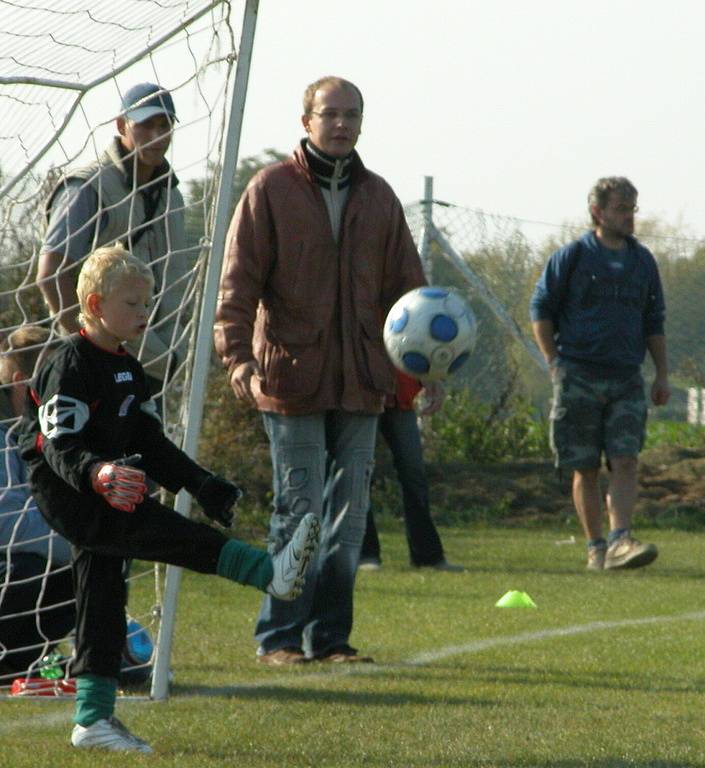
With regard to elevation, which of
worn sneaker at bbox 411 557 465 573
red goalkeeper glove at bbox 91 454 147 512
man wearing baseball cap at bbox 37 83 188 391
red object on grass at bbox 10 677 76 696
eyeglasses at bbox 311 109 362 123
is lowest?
worn sneaker at bbox 411 557 465 573

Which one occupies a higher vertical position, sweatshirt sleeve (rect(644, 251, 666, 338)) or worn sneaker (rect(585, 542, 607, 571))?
sweatshirt sleeve (rect(644, 251, 666, 338))

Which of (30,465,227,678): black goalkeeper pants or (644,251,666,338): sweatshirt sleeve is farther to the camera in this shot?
(644,251,666,338): sweatshirt sleeve

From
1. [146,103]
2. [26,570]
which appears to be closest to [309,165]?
[146,103]

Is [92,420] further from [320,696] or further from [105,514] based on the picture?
[320,696]

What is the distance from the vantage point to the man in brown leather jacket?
648 centimetres

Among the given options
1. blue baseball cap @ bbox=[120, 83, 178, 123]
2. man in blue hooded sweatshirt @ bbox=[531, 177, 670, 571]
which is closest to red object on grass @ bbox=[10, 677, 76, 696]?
blue baseball cap @ bbox=[120, 83, 178, 123]

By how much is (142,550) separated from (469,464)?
34.2 feet

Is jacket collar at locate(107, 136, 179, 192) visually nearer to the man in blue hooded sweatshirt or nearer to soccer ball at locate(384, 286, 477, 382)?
soccer ball at locate(384, 286, 477, 382)

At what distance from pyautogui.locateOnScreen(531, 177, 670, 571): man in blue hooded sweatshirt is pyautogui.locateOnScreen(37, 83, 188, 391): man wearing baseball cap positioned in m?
4.04

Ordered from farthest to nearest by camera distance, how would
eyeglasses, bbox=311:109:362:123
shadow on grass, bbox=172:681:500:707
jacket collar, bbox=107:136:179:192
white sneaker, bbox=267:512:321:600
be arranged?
eyeglasses, bbox=311:109:362:123 → jacket collar, bbox=107:136:179:192 → shadow on grass, bbox=172:681:500:707 → white sneaker, bbox=267:512:321:600

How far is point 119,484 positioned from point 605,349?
5.75 m

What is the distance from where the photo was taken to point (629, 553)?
32.6 feet

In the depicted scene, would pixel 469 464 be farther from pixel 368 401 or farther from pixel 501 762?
pixel 501 762

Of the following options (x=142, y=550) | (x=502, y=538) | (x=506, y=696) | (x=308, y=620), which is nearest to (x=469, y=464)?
(x=502, y=538)
